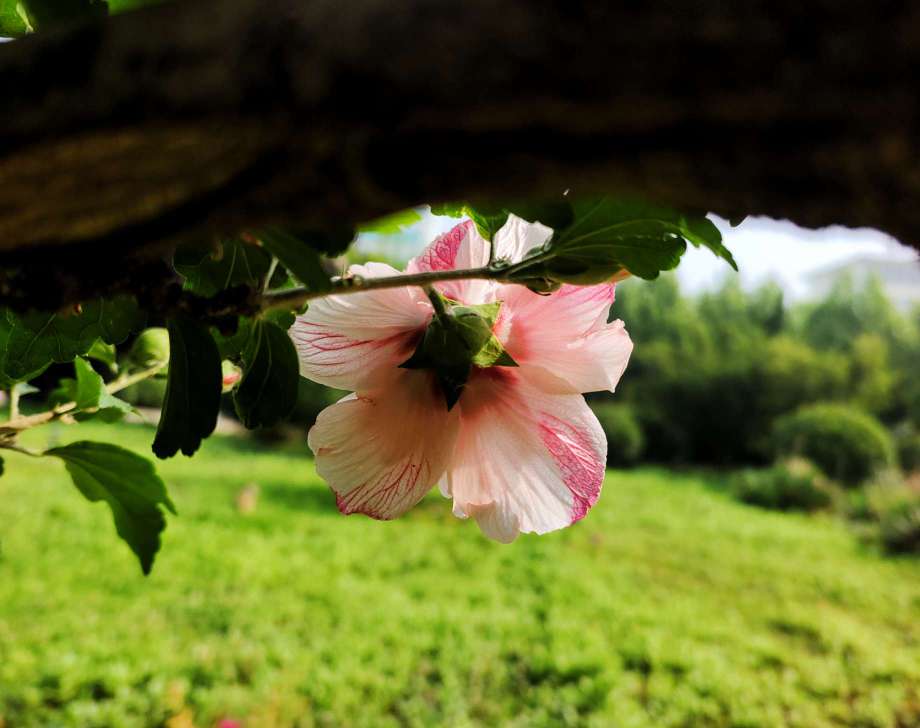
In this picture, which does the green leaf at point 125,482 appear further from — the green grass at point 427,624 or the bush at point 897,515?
the bush at point 897,515

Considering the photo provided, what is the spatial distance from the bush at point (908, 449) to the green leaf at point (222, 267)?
26.1ft

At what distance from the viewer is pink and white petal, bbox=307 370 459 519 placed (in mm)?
301

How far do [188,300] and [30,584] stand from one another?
3.10m

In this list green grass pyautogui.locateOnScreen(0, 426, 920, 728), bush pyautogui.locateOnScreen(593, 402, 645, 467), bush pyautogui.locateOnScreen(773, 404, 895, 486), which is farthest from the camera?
bush pyautogui.locateOnScreen(593, 402, 645, 467)

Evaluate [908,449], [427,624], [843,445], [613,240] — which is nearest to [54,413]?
[613,240]

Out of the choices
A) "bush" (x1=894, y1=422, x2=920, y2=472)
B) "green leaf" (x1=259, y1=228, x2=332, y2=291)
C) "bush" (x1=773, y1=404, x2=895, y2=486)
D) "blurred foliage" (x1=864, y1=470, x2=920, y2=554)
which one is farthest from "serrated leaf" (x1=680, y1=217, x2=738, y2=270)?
"bush" (x1=894, y1=422, x2=920, y2=472)

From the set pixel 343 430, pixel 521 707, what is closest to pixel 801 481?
pixel 521 707

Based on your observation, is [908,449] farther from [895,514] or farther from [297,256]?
[297,256]

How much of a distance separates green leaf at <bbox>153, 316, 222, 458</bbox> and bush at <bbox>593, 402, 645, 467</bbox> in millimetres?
6311

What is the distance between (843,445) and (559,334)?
6666 mm

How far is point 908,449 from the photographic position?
7.02m

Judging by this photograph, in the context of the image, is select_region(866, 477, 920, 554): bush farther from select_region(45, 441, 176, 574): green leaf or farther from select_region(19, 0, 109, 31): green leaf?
select_region(19, 0, 109, 31): green leaf

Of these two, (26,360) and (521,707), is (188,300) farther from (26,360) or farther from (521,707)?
(521,707)

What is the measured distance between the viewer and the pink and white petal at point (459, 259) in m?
0.30
